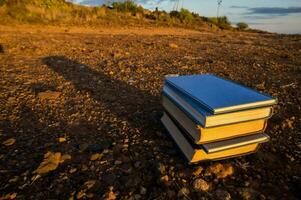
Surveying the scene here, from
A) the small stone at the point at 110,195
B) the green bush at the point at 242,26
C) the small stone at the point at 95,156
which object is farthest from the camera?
the green bush at the point at 242,26

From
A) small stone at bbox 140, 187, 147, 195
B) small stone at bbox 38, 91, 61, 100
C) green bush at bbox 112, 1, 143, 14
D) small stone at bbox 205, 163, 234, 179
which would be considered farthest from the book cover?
green bush at bbox 112, 1, 143, 14

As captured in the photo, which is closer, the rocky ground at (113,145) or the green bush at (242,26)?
the rocky ground at (113,145)

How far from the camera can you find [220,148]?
1408mm

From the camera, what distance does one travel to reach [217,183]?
143cm

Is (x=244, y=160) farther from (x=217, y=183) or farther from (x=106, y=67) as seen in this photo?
(x=106, y=67)

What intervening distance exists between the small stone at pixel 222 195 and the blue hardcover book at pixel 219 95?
0.46 meters

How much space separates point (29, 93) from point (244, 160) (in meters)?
2.40

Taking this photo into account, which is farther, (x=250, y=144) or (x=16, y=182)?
(x=250, y=144)

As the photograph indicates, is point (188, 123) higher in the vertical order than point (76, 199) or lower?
higher

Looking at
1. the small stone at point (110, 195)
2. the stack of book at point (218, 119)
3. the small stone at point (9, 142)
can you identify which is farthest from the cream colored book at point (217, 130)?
the small stone at point (9, 142)

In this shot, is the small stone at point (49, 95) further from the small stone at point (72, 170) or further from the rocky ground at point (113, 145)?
the small stone at point (72, 170)

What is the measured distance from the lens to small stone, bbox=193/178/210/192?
1.38 m

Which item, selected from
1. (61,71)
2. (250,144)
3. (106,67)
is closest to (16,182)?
(250,144)

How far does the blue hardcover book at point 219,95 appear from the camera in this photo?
1.34 metres
